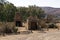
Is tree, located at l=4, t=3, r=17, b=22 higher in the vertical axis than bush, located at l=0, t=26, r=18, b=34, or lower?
higher

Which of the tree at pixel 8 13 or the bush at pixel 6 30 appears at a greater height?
the tree at pixel 8 13

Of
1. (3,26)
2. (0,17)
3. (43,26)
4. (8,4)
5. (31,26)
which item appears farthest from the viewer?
(8,4)

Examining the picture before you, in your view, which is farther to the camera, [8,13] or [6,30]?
[8,13]

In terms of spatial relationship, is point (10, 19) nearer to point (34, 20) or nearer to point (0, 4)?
point (0, 4)

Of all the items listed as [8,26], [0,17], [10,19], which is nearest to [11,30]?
[8,26]

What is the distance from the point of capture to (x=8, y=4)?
84375 mm

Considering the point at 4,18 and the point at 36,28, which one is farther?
the point at 4,18

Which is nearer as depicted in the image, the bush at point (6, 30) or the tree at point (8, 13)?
the bush at point (6, 30)

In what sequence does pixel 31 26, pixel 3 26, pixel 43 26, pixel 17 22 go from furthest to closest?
pixel 17 22 → pixel 43 26 → pixel 31 26 → pixel 3 26

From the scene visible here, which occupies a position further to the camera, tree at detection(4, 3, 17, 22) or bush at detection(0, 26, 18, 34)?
tree at detection(4, 3, 17, 22)

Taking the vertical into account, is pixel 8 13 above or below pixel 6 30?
above

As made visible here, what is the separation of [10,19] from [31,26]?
28.9 meters

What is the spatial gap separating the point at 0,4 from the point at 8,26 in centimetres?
4266

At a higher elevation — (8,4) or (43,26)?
(8,4)
